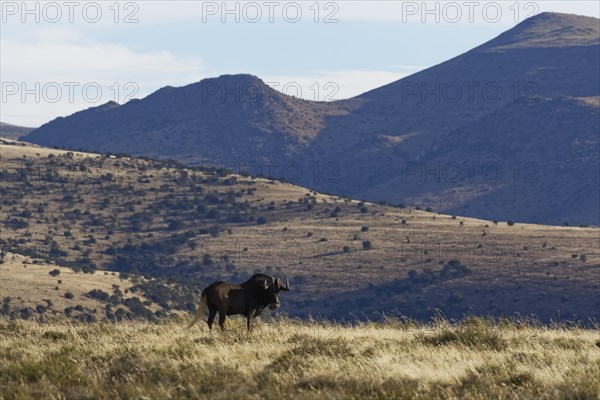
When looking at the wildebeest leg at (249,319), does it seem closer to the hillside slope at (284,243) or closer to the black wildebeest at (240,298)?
the black wildebeest at (240,298)

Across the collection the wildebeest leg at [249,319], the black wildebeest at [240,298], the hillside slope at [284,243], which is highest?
the black wildebeest at [240,298]

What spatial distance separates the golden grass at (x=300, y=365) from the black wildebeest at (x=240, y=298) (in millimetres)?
433

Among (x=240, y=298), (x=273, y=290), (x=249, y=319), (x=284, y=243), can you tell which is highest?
(x=273, y=290)

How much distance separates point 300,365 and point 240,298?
4.79 m

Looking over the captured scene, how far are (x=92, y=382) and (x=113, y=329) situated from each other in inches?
245

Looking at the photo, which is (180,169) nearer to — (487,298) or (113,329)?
(487,298)

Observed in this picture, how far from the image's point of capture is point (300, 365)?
15.2 meters

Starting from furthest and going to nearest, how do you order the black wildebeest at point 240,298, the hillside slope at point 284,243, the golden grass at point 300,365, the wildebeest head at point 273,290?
the hillside slope at point 284,243 → the wildebeest head at point 273,290 → the black wildebeest at point 240,298 → the golden grass at point 300,365

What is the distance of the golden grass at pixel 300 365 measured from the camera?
1398 cm

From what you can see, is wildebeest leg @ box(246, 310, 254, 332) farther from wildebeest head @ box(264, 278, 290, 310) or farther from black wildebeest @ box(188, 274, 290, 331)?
wildebeest head @ box(264, 278, 290, 310)

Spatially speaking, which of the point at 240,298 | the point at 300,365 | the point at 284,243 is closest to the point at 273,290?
the point at 240,298

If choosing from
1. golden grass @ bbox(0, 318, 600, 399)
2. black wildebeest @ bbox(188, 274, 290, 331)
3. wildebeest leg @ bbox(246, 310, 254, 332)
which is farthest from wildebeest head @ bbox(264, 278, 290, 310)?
golden grass @ bbox(0, 318, 600, 399)

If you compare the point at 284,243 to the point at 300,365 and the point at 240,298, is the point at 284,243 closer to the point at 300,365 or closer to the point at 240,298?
the point at 240,298

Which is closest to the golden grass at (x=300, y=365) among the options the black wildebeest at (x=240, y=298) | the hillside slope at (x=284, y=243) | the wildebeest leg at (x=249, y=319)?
the wildebeest leg at (x=249, y=319)
